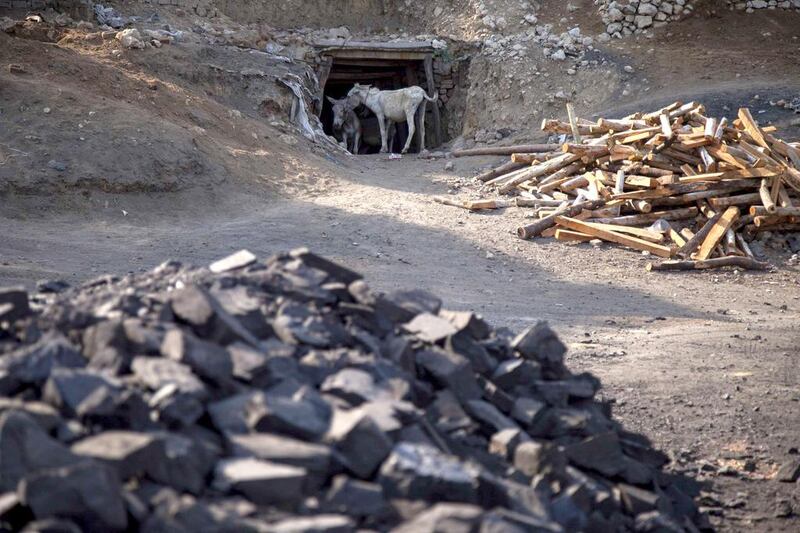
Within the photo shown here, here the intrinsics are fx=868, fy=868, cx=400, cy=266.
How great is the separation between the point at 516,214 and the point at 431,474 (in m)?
9.46

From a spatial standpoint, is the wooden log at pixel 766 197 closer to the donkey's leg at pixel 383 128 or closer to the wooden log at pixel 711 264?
the wooden log at pixel 711 264

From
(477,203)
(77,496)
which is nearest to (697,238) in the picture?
(477,203)

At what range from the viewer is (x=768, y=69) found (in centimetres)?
1770

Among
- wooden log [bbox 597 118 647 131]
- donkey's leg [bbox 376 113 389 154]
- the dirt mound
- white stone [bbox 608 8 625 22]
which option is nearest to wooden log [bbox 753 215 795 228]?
wooden log [bbox 597 118 647 131]

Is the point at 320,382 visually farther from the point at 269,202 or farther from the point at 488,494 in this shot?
the point at 269,202

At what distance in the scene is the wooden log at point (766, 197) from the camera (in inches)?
429

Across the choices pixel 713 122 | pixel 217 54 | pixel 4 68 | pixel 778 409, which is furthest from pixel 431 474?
pixel 217 54

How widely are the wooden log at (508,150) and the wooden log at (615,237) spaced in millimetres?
3130

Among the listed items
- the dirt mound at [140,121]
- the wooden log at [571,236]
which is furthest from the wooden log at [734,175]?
the dirt mound at [140,121]

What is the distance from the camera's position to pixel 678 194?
37.6 feet

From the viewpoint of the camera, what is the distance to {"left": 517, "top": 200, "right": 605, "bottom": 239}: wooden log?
11336 millimetres

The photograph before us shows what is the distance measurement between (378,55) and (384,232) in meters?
9.84

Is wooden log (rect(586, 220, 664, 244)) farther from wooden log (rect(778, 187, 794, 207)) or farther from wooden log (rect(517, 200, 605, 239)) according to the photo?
wooden log (rect(778, 187, 794, 207))

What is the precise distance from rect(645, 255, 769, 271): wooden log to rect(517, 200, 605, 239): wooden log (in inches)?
60.4
